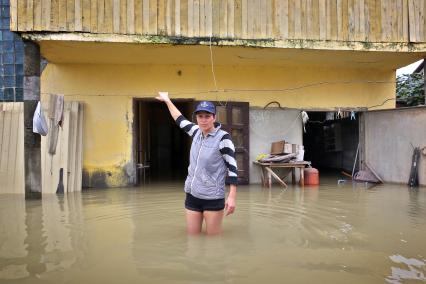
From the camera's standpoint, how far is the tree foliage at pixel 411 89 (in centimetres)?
1527

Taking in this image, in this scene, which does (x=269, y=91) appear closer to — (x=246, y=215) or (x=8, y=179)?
(x=246, y=215)

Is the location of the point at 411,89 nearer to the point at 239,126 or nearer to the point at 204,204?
the point at 239,126

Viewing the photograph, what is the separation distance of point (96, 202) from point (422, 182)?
7404mm

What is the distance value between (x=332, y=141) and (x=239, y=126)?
5.76 metres

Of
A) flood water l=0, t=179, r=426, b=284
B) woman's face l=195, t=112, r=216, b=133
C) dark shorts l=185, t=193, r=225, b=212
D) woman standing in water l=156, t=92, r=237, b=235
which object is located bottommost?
flood water l=0, t=179, r=426, b=284

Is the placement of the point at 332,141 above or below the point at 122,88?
below

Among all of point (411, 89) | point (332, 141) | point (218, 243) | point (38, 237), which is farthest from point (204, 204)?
point (411, 89)

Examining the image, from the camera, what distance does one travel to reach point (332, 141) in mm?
15609

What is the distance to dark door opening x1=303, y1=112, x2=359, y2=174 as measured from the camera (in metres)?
14.0

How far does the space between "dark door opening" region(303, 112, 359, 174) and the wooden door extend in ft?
10.5

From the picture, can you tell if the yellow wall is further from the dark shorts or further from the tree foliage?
the dark shorts

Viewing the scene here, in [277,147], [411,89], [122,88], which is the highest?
[411,89]

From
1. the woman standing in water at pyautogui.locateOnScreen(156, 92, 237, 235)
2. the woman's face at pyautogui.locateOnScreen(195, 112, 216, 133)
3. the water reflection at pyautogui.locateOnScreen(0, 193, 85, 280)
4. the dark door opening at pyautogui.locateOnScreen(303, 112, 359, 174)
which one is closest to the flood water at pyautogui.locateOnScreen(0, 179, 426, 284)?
the water reflection at pyautogui.locateOnScreen(0, 193, 85, 280)

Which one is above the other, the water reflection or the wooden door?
the wooden door
